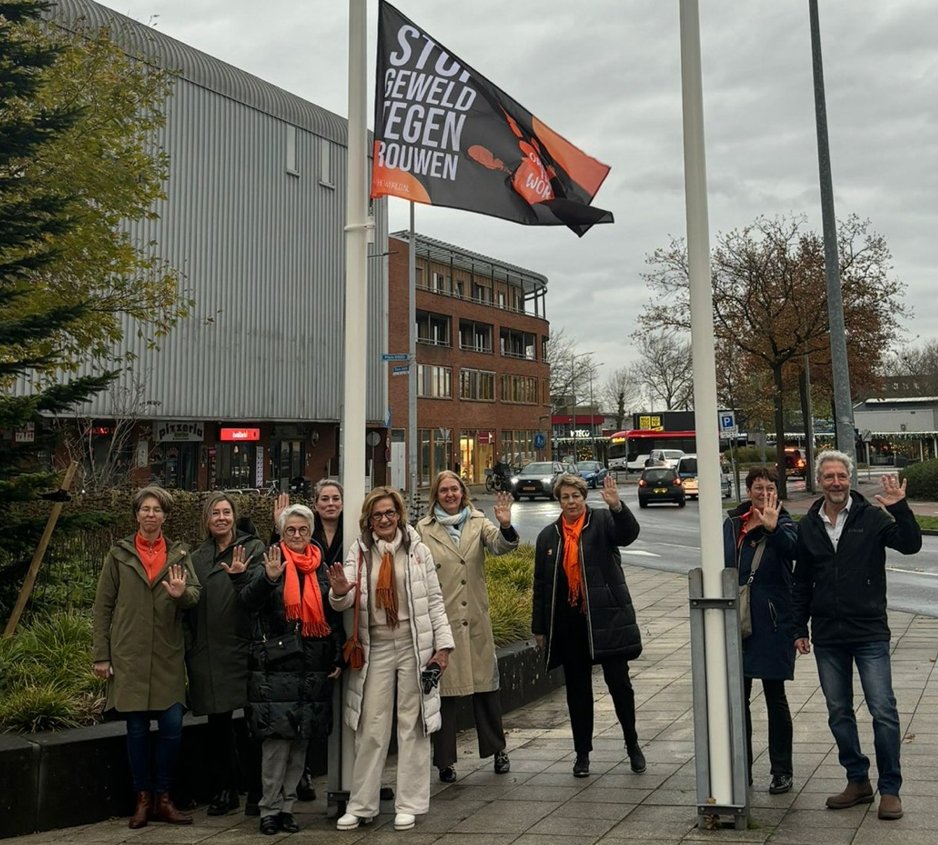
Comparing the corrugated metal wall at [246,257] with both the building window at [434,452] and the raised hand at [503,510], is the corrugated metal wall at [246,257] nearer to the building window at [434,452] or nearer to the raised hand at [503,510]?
the building window at [434,452]

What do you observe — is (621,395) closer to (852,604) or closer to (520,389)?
(520,389)

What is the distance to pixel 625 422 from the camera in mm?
106750

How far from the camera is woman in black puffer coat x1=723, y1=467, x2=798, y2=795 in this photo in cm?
566

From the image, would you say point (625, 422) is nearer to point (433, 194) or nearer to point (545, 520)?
point (545, 520)

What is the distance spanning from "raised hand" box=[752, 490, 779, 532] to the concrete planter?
10.5ft

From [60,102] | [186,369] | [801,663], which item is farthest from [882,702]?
[186,369]

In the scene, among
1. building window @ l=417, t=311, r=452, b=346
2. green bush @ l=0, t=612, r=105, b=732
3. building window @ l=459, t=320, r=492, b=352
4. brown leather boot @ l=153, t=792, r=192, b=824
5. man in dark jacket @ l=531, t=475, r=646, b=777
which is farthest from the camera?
building window @ l=459, t=320, r=492, b=352

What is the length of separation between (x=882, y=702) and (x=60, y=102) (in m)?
12.7

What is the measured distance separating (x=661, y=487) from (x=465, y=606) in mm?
33292

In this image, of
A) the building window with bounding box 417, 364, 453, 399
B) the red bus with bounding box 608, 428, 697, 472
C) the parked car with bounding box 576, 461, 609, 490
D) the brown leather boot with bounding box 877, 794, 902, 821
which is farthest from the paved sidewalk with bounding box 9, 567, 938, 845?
the red bus with bounding box 608, 428, 697, 472

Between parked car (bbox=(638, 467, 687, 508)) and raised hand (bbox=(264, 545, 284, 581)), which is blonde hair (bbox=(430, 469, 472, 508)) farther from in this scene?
parked car (bbox=(638, 467, 687, 508))

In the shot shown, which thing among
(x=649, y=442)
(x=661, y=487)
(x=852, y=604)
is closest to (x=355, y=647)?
(x=852, y=604)

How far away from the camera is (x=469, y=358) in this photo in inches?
2509

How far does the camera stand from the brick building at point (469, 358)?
186ft
